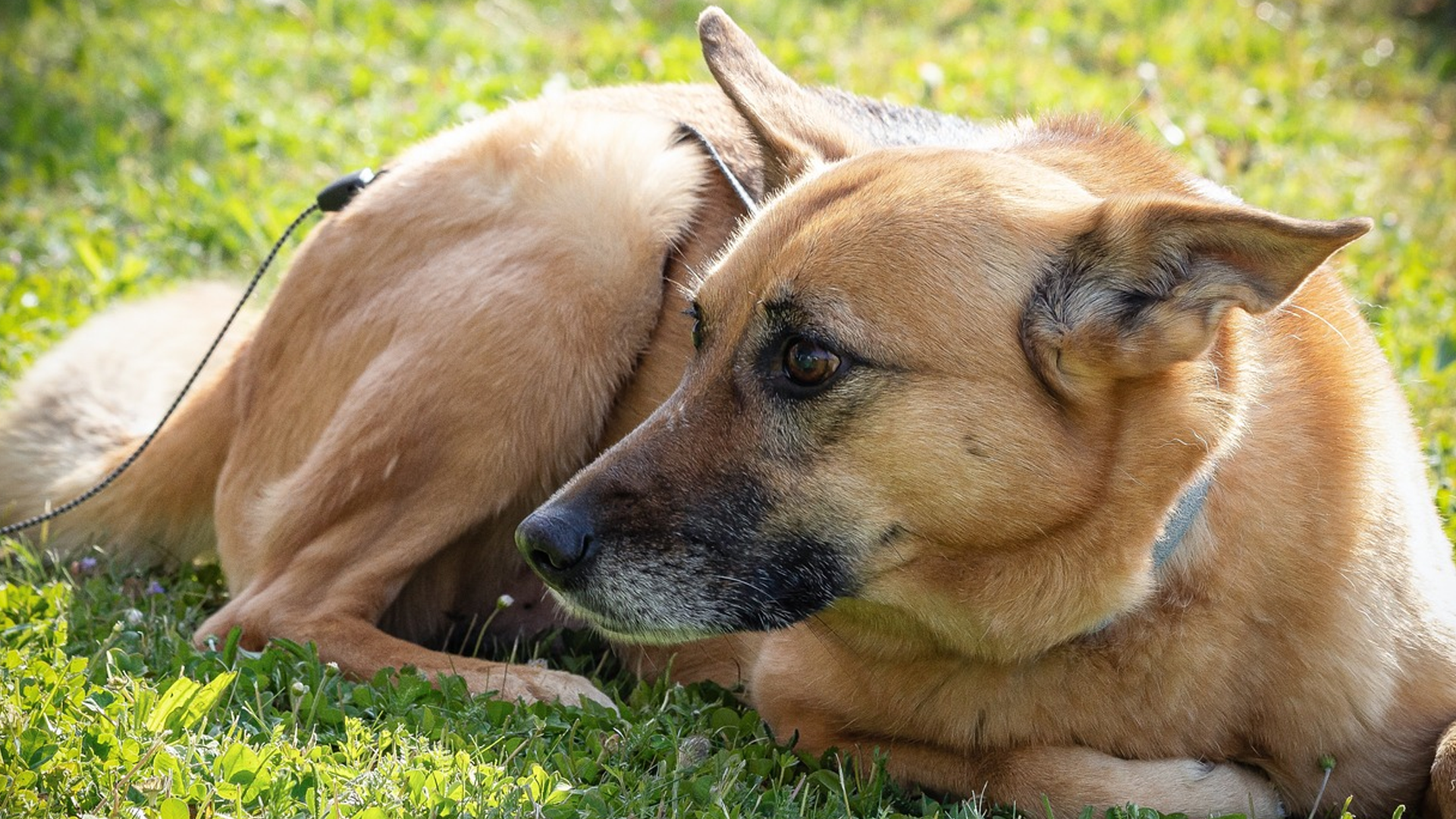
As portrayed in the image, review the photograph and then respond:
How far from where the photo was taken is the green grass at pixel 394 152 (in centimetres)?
266

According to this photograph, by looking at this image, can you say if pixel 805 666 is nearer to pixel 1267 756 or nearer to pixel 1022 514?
pixel 1022 514

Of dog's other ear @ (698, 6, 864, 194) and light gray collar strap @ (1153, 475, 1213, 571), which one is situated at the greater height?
dog's other ear @ (698, 6, 864, 194)

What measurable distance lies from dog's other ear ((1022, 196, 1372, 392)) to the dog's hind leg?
40.1 inches

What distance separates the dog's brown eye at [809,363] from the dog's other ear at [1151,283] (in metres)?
0.39

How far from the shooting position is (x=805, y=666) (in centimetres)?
320

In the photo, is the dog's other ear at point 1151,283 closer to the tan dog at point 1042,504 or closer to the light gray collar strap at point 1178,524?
the tan dog at point 1042,504

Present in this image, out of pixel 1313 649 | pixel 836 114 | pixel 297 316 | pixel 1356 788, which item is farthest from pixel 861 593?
pixel 297 316

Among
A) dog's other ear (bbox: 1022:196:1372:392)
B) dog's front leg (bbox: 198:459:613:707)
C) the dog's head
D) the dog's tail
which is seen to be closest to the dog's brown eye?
the dog's head

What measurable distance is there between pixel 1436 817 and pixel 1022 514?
3.68 ft

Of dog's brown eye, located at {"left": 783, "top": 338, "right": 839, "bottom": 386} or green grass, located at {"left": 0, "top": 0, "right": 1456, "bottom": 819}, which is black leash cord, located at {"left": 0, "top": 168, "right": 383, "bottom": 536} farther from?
dog's brown eye, located at {"left": 783, "top": 338, "right": 839, "bottom": 386}

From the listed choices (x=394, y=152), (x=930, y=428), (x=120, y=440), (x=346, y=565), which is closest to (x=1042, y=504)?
(x=930, y=428)

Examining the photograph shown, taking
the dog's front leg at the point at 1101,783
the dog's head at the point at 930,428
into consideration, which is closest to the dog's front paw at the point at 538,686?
the dog's head at the point at 930,428

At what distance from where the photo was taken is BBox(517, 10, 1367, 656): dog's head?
2605 mm

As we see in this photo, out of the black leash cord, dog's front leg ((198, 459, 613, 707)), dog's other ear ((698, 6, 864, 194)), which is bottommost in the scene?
dog's front leg ((198, 459, 613, 707))
